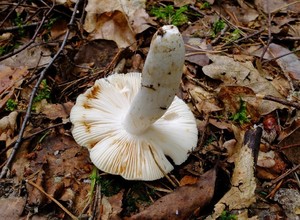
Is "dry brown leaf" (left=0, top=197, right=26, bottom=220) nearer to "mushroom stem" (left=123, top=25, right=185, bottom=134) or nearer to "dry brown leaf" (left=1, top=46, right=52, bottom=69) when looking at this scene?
"mushroom stem" (left=123, top=25, right=185, bottom=134)

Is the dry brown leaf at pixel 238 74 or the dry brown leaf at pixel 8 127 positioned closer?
the dry brown leaf at pixel 8 127

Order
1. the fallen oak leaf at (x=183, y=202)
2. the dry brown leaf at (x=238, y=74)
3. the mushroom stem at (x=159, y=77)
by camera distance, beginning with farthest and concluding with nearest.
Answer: the dry brown leaf at (x=238, y=74), the fallen oak leaf at (x=183, y=202), the mushroom stem at (x=159, y=77)

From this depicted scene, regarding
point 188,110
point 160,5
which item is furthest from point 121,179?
point 160,5

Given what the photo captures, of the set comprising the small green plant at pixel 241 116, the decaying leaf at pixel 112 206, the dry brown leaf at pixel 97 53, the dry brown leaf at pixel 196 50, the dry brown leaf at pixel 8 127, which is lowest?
the decaying leaf at pixel 112 206

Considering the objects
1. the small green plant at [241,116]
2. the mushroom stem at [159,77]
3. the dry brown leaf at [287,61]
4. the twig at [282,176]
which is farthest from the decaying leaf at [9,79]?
the dry brown leaf at [287,61]

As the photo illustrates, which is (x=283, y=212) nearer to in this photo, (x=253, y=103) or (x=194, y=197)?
(x=194, y=197)

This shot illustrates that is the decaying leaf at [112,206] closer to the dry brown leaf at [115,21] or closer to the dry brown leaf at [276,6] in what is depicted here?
the dry brown leaf at [115,21]

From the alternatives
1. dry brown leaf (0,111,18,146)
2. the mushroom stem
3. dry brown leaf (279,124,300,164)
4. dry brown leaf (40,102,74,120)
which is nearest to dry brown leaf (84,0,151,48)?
dry brown leaf (40,102,74,120)
